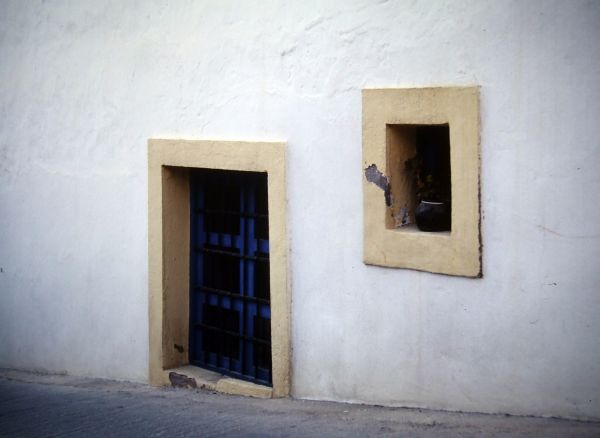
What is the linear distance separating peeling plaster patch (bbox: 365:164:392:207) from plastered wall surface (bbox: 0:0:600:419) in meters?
0.10

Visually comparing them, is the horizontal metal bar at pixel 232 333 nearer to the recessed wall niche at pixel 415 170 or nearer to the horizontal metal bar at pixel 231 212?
the horizontal metal bar at pixel 231 212

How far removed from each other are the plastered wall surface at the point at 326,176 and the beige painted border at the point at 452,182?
7 centimetres

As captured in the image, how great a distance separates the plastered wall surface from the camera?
4.62m

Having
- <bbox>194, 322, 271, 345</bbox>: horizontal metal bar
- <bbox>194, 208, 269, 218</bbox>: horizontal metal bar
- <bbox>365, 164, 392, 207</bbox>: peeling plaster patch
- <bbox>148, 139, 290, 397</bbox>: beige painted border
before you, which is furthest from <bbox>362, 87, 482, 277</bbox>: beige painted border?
<bbox>194, 322, 271, 345</bbox>: horizontal metal bar

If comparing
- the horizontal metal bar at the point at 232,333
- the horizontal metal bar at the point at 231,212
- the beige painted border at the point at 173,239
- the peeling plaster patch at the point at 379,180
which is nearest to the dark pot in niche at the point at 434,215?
the peeling plaster patch at the point at 379,180

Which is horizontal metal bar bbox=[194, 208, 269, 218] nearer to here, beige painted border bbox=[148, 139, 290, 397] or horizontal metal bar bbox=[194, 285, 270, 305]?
beige painted border bbox=[148, 139, 290, 397]

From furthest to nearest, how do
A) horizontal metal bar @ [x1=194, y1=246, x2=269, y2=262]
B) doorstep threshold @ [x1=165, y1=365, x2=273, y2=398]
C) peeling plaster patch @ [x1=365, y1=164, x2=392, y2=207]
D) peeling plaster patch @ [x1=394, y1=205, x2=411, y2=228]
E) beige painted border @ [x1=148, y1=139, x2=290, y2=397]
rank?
horizontal metal bar @ [x1=194, y1=246, x2=269, y2=262], doorstep threshold @ [x1=165, y1=365, x2=273, y2=398], beige painted border @ [x1=148, y1=139, x2=290, y2=397], peeling plaster patch @ [x1=394, y1=205, x2=411, y2=228], peeling plaster patch @ [x1=365, y1=164, x2=392, y2=207]

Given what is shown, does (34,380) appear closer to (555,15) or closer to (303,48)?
(303,48)

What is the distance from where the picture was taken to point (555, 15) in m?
4.54

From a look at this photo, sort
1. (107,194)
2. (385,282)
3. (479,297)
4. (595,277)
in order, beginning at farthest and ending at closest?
(107,194) < (385,282) < (479,297) < (595,277)

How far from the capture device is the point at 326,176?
18.2 ft

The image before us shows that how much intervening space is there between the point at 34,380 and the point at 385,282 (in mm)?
3307

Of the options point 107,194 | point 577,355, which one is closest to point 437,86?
point 577,355

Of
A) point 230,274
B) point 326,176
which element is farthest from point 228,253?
point 326,176
